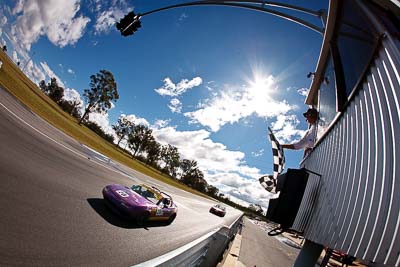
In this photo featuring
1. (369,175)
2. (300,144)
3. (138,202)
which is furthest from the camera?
(138,202)

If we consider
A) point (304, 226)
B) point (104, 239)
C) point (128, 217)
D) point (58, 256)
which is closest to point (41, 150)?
point (128, 217)

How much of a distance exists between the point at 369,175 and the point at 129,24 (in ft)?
26.0

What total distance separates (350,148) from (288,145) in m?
2.51

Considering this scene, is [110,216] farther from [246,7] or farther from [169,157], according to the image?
[169,157]

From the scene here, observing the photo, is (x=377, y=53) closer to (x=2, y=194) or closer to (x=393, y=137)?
(x=393, y=137)

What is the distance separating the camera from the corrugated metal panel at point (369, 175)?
1735mm

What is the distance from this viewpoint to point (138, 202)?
8.28 metres

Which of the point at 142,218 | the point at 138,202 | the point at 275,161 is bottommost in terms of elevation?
the point at 142,218

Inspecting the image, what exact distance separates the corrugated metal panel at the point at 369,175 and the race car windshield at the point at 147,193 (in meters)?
7.45

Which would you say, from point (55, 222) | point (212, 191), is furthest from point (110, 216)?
point (212, 191)

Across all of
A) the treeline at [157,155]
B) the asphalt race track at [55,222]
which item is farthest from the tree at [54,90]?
the asphalt race track at [55,222]

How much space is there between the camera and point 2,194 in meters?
5.05

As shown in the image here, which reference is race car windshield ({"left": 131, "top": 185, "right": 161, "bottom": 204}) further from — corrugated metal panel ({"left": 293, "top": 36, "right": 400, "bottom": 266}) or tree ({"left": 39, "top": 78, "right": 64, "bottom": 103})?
tree ({"left": 39, "top": 78, "right": 64, "bottom": 103})

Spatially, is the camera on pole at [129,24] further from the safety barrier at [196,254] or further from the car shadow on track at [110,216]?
the safety barrier at [196,254]
